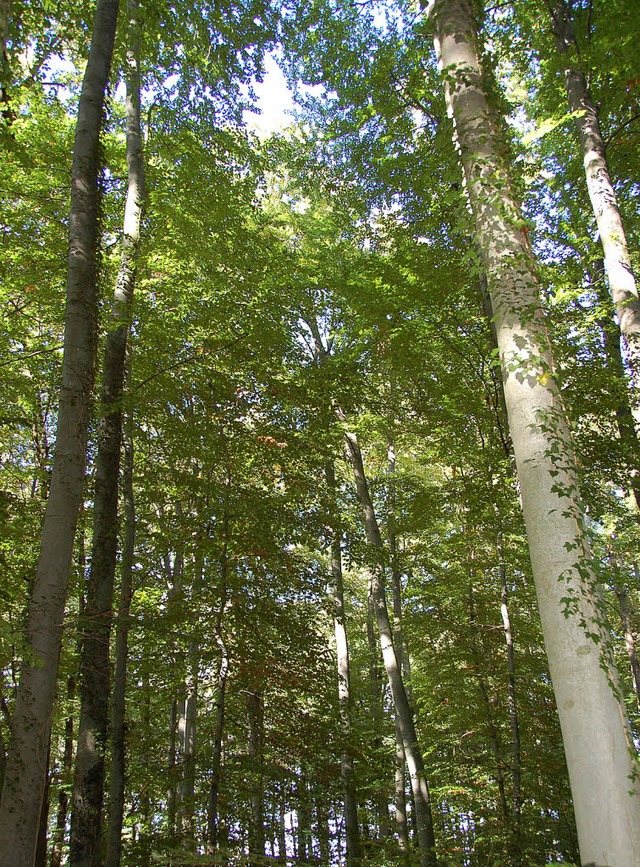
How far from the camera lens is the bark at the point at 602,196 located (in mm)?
6348

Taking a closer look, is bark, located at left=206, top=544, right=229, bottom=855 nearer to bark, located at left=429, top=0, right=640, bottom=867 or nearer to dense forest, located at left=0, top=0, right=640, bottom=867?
dense forest, located at left=0, top=0, right=640, bottom=867

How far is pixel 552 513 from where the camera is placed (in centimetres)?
278

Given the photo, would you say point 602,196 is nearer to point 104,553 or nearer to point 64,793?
point 104,553

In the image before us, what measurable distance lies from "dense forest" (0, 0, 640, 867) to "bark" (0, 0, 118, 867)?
20mm

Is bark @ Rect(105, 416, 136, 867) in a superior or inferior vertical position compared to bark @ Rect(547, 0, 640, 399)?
inferior

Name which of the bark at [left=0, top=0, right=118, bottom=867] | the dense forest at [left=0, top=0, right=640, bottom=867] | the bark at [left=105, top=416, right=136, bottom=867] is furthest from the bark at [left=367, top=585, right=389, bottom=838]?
the bark at [left=0, top=0, right=118, bottom=867]

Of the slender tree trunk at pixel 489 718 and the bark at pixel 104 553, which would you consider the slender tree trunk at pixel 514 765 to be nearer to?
the slender tree trunk at pixel 489 718

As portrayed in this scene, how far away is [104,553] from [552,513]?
4.58 m

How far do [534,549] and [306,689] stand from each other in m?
4.15

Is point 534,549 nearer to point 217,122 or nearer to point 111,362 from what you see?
point 111,362

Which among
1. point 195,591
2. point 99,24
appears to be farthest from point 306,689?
point 99,24

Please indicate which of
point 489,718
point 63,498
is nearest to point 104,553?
point 63,498

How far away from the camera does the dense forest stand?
329cm

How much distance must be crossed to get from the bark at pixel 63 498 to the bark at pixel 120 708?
5.39ft
